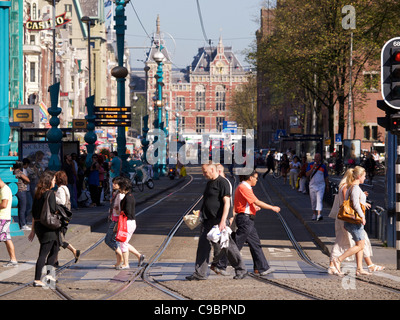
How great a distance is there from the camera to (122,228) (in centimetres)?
1316

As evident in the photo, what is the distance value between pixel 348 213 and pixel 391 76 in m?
2.14

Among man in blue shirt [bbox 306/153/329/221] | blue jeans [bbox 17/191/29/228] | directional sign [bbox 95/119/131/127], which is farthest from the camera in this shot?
directional sign [bbox 95/119/131/127]

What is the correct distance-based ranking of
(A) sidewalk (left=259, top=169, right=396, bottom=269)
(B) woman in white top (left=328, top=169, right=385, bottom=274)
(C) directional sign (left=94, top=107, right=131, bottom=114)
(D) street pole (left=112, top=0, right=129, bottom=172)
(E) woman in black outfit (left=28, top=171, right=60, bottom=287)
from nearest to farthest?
(E) woman in black outfit (left=28, top=171, right=60, bottom=287) → (B) woman in white top (left=328, top=169, right=385, bottom=274) → (A) sidewalk (left=259, top=169, right=396, bottom=269) → (D) street pole (left=112, top=0, right=129, bottom=172) → (C) directional sign (left=94, top=107, right=131, bottom=114)

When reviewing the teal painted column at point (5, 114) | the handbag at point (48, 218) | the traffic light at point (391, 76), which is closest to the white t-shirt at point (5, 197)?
the handbag at point (48, 218)

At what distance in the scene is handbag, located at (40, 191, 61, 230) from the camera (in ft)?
37.7

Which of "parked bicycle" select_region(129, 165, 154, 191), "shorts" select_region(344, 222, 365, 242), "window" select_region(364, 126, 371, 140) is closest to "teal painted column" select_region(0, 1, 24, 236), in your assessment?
"shorts" select_region(344, 222, 365, 242)

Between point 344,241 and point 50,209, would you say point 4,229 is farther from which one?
point 344,241

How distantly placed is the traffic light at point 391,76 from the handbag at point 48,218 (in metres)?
5.08

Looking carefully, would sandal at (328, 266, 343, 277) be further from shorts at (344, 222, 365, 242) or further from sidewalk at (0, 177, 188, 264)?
sidewalk at (0, 177, 188, 264)

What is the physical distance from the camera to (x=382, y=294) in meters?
10.4

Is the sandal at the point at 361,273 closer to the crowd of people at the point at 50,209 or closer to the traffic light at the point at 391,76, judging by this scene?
the traffic light at the point at 391,76

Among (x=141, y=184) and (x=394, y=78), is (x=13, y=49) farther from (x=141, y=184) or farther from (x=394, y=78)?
(x=394, y=78)

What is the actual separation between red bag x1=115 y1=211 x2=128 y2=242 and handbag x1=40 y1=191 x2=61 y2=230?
1.68 m

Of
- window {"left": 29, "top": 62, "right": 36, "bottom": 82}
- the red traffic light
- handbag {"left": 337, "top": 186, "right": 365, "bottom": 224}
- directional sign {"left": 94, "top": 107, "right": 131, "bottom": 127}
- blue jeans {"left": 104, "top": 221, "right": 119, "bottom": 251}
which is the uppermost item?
window {"left": 29, "top": 62, "right": 36, "bottom": 82}
